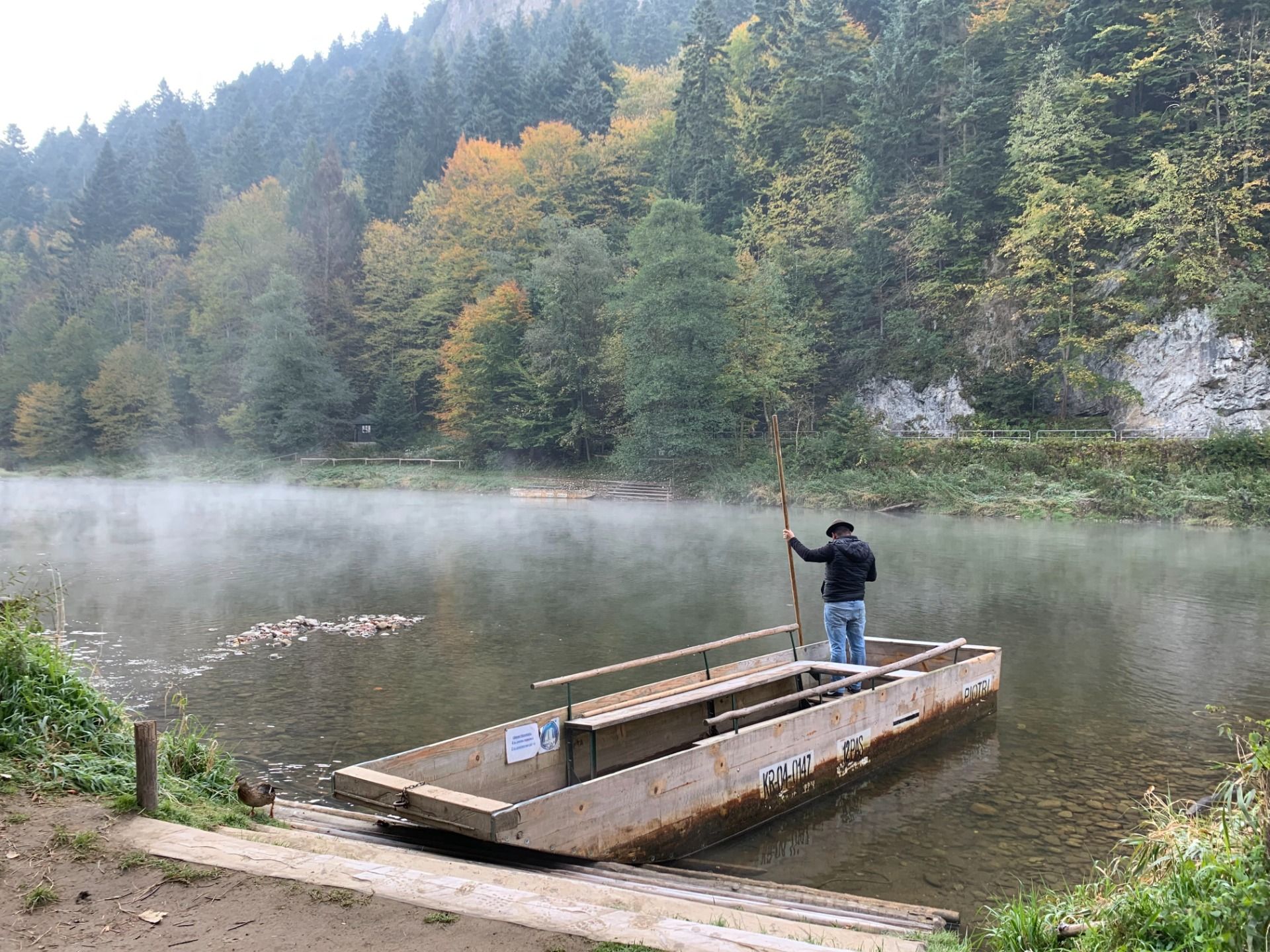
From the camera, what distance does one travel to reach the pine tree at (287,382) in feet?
197

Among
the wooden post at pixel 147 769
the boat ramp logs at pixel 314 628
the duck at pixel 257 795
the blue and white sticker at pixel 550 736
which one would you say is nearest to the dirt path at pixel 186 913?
the wooden post at pixel 147 769

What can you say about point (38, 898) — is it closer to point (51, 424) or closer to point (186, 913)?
point (186, 913)

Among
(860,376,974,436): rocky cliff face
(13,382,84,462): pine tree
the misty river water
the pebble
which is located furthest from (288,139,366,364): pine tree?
the pebble

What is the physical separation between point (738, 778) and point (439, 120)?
87104 mm

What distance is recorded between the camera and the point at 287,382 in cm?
6022

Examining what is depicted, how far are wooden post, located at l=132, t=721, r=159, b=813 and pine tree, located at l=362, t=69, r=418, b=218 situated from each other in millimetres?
82679

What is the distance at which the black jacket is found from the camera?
412 inches

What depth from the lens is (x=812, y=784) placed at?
325 inches

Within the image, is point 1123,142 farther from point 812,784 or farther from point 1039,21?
point 812,784

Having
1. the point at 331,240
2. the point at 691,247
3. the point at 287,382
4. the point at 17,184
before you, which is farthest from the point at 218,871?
the point at 17,184

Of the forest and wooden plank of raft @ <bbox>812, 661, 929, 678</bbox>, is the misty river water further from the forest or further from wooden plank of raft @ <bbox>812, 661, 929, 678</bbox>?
the forest

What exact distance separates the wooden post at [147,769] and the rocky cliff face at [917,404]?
42.9 m

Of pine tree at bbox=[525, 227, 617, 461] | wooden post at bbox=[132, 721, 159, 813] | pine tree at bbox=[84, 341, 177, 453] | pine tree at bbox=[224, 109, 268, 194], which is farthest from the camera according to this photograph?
pine tree at bbox=[224, 109, 268, 194]

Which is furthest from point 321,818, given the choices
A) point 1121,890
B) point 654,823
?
point 1121,890
